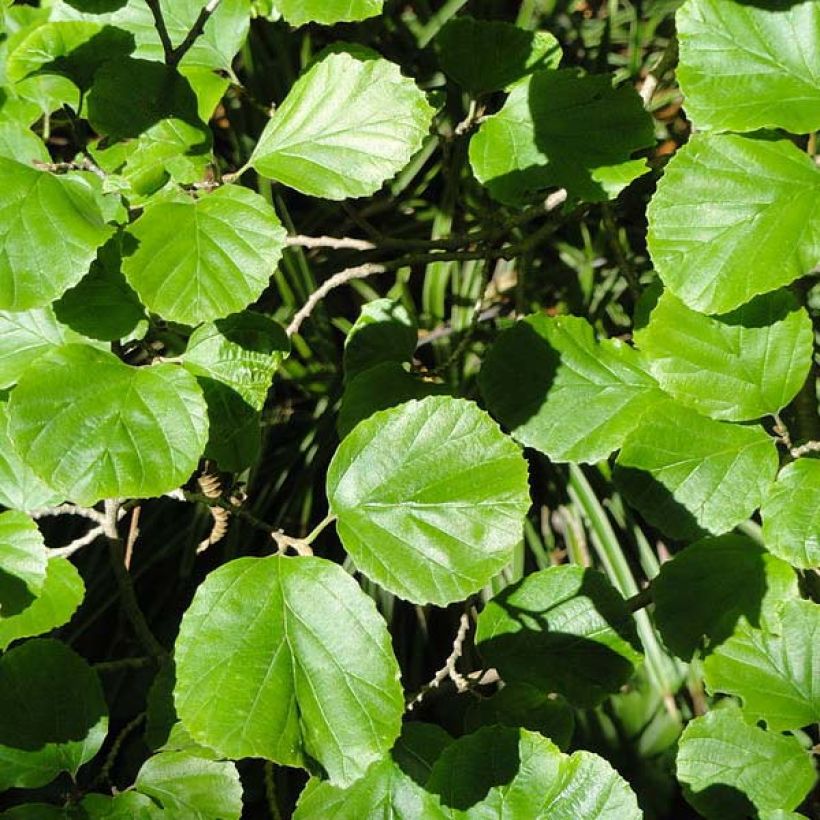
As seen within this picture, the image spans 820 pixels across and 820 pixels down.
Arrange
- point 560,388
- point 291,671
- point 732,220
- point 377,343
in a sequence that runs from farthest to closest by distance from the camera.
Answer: point 377,343, point 560,388, point 732,220, point 291,671

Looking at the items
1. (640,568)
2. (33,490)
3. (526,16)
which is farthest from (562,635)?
(526,16)

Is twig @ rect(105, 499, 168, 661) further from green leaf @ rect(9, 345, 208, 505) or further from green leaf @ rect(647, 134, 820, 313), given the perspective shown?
green leaf @ rect(647, 134, 820, 313)

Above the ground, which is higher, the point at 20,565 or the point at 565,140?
the point at 565,140

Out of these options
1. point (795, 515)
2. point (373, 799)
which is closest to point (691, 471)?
point (795, 515)

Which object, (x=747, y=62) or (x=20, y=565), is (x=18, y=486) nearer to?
(x=20, y=565)

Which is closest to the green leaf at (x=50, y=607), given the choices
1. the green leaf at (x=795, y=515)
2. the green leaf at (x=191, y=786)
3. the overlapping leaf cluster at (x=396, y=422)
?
the overlapping leaf cluster at (x=396, y=422)
